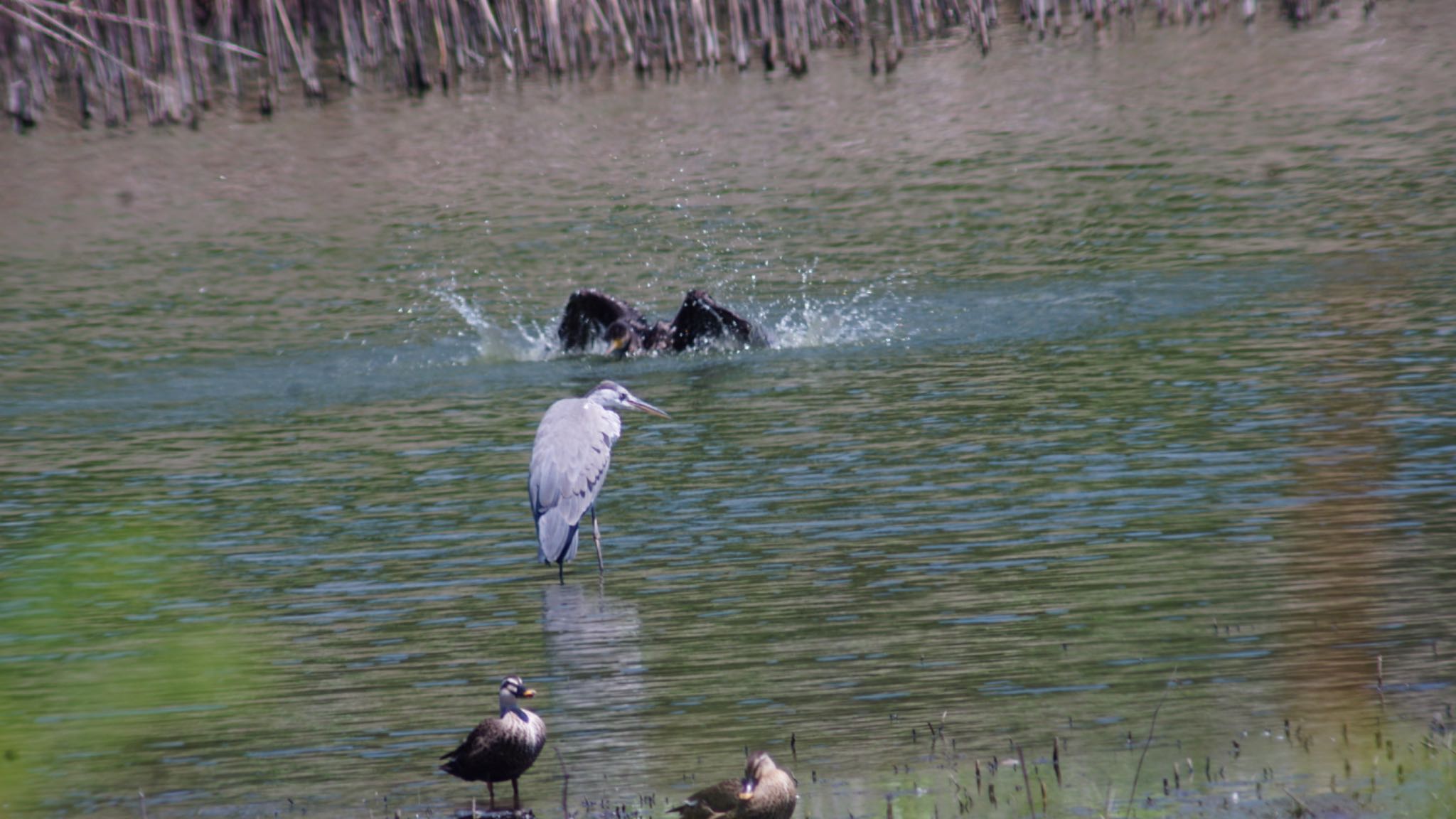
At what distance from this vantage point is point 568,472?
9117mm

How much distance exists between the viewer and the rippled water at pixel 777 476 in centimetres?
586

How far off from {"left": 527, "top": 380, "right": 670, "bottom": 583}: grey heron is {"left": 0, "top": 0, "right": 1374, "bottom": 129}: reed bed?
20.1 m

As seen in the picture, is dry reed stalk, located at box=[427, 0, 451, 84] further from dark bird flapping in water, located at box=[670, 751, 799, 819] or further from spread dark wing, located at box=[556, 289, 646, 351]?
dark bird flapping in water, located at box=[670, 751, 799, 819]

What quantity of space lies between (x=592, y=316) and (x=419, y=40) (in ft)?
55.8

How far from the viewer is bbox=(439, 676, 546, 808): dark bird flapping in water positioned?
546 cm

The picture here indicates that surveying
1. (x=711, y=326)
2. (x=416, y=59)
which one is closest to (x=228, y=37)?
(x=416, y=59)

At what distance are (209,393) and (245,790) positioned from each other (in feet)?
31.5

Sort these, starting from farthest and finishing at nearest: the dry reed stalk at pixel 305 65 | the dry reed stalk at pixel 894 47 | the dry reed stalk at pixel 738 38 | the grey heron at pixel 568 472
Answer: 1. the dry reed stalk at pixel 894 47
2. the dry reed stalk at pixel 738 38
3. the dry reed stalk at pixel 305 65
4. the grey heron at pixel 568 472

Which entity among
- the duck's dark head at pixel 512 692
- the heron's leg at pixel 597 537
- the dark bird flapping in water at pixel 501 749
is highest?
the duck's dark head at pixel 512 692

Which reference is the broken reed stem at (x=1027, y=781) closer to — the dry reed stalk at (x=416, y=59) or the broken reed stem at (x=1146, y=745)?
the broken reed stem at (x=1146, y=745)

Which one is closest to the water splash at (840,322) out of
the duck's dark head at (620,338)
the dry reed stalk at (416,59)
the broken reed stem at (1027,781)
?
the duck's dark head at (620,338)

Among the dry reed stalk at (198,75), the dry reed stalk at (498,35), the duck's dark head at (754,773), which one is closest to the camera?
the duck's dark head at (754,773)

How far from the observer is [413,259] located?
22.5m

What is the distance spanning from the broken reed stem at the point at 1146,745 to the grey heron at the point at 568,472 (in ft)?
10.9
